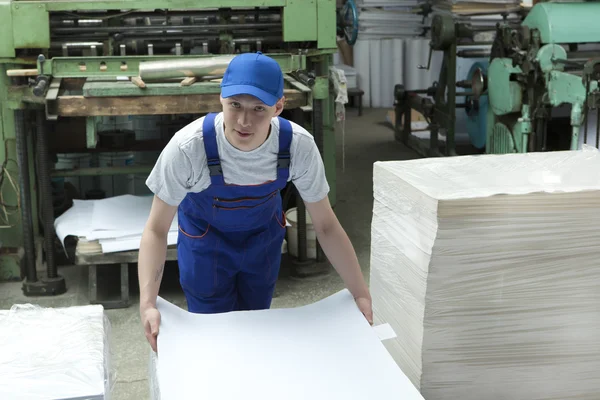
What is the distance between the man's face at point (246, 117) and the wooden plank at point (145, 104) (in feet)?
5.31

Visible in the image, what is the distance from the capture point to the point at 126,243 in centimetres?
357

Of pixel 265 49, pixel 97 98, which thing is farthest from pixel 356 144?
pixel 97 98

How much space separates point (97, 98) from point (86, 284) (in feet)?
3.08

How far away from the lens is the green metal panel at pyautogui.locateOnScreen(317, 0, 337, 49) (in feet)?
12.6

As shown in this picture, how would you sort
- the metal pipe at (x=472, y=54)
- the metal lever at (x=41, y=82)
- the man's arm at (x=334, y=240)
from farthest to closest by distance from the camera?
the metal pipe at (x=472, y=54)
the metal lever at (x=41, y=82)
the man's arm at (x=334, y=240)

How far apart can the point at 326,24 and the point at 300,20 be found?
5.0 inches

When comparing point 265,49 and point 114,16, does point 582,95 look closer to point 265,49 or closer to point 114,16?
point 265,49

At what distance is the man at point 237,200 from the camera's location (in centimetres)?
180

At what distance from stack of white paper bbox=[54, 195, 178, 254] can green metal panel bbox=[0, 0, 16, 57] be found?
2.68ft

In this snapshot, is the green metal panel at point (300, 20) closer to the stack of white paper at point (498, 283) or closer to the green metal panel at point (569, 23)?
the green metal panel at point (569, 23)

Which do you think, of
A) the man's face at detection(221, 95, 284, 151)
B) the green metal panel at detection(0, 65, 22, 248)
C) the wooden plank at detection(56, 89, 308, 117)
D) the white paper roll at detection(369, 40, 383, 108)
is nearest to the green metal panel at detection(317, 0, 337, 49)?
the wooden plank at detection(56, 89, 308, 117)

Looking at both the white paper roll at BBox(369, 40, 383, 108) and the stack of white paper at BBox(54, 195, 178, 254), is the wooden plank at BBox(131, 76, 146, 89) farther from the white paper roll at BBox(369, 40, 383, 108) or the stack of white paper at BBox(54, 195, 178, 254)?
the white paper roll at BBox(369, 40, 383, 108)

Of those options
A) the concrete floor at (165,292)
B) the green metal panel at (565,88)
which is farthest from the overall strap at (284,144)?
the green metal panel at (565,88)

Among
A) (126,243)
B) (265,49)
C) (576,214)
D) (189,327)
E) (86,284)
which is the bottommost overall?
(86,284)
